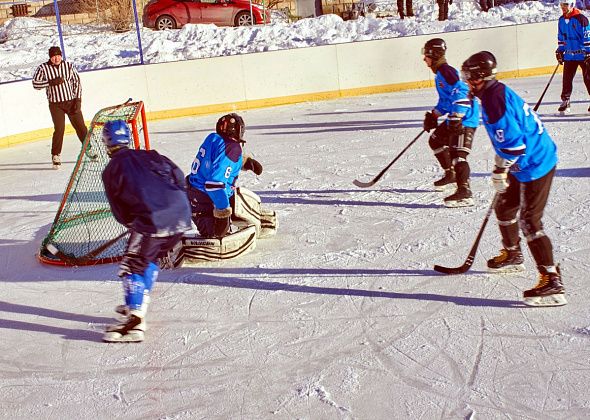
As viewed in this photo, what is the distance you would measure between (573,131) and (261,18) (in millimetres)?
9503

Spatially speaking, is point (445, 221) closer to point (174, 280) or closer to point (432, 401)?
point (174, 280)

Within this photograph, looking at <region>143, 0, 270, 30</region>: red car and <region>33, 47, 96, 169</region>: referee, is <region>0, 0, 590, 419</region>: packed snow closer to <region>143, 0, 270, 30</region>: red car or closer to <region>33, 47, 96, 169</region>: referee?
<region>33, 47, 96, 169</region>: referee

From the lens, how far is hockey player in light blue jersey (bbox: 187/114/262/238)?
5.41 m

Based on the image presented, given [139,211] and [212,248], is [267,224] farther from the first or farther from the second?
[139,211]

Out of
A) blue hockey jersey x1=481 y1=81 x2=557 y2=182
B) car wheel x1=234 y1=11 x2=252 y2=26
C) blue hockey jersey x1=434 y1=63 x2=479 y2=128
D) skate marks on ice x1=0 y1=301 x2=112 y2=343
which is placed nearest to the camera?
blue hockey jersey x1=481 y1=81 x2=557 y2=182

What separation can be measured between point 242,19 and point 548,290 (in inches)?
551

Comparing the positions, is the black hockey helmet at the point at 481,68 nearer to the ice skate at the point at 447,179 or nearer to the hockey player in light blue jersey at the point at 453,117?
the hockey player in light blue jersey at the point at 453,117

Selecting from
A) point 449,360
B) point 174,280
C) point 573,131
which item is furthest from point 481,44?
point 449,360

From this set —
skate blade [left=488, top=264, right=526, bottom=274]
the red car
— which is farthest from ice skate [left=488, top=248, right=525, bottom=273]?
the red car

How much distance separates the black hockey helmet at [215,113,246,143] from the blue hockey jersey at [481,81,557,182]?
165 centimetres

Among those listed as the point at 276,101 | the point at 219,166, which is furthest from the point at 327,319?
the point at 276,101

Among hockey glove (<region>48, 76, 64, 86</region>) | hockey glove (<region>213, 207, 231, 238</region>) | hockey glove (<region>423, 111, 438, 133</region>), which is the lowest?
hockey glove (<region>213, 207, 231, 238</region>)

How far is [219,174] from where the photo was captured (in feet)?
17.7

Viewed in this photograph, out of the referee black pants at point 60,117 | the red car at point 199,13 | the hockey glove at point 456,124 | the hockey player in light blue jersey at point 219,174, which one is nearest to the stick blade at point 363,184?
the hockey glove at point 456,124
